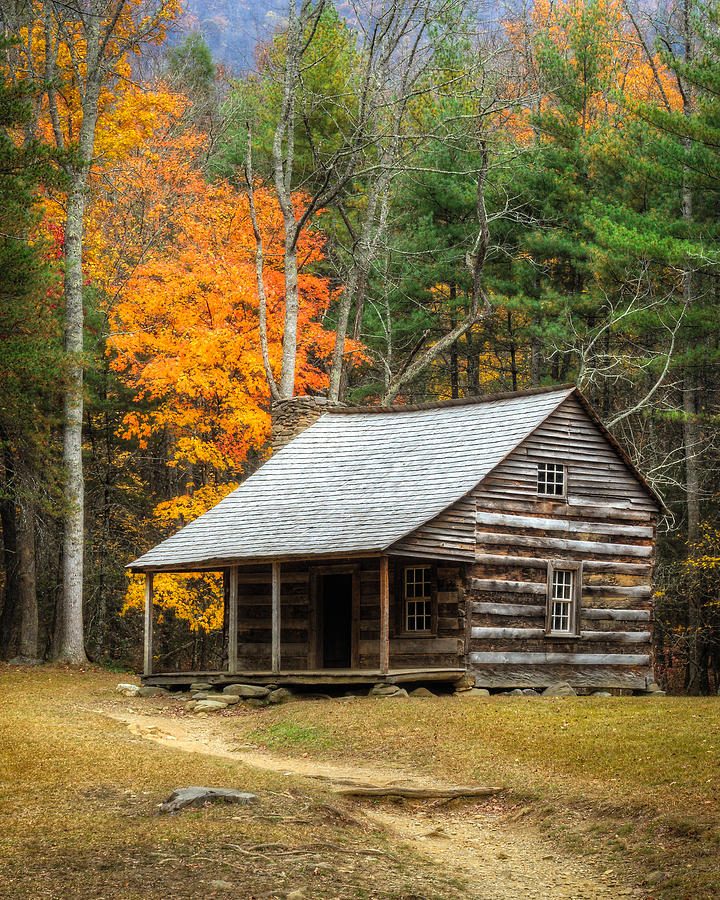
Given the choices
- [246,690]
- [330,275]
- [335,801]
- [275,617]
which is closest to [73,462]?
[275,617]

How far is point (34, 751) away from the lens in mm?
13820

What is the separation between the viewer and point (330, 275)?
41094 millimetres

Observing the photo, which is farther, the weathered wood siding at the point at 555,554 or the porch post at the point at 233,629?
the porch post at the point at 233,629

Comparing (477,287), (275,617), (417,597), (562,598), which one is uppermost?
(477,287)

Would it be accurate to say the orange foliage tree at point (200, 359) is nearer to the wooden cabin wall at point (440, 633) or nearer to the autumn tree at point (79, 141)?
the autumn tree at point (79, 141)

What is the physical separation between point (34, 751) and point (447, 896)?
23.4 ft

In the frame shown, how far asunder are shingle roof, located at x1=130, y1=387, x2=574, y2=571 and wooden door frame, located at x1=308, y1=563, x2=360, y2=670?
123 cm

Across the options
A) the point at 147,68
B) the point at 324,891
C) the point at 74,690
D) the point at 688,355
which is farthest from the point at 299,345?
the point at 324,891

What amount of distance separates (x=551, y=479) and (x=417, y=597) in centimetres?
409

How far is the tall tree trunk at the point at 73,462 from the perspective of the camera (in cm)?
2819

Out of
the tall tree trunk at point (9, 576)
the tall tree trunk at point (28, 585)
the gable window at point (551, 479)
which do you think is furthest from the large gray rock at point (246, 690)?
the tall tree trunk at point (9, 576)

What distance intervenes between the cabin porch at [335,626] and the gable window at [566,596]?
2608 mm

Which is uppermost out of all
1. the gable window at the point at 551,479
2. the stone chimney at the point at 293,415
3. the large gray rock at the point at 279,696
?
the stone chimney at the point at 293,415

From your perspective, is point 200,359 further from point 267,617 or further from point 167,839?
point 167,839
